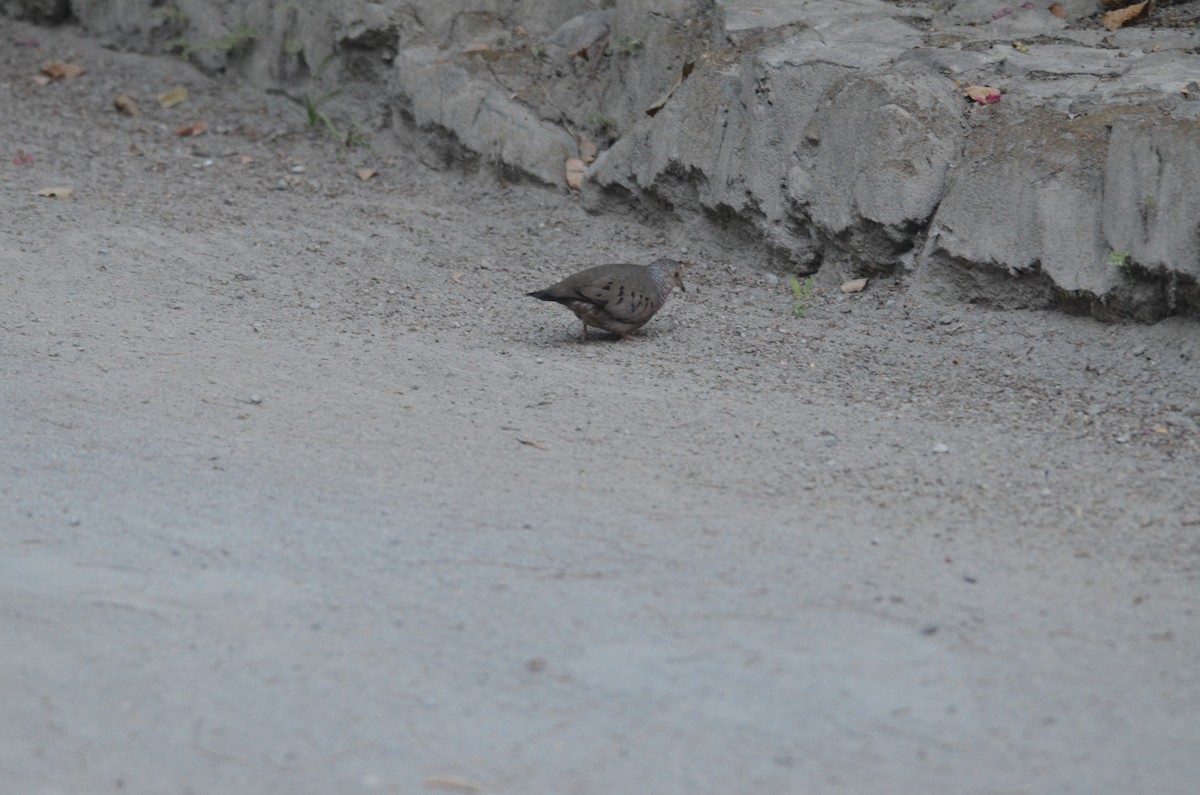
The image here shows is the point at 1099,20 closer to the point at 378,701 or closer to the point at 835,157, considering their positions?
the point at 835,157

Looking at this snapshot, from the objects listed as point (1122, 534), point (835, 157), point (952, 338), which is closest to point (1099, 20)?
point (835, 157)

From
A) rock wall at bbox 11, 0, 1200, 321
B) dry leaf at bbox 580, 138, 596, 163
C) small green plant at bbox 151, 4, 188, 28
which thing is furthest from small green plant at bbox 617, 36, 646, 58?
small green plant at bbox 151, 4, 188, 28

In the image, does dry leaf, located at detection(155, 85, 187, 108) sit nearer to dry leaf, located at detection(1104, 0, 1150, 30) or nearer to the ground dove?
the ground dove

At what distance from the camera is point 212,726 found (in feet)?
11.0

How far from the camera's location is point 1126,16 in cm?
757

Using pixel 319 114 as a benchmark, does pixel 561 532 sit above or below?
below

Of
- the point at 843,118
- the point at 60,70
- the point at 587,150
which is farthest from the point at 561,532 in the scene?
the point at 60,70

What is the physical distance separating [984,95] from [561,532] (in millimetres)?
4082

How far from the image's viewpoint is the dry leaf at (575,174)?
8.67 meters

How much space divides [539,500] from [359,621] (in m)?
1.02

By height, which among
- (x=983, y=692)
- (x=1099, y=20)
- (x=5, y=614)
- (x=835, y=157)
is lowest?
(x=5, y=614)

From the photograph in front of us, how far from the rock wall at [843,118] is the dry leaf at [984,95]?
1.3 inches

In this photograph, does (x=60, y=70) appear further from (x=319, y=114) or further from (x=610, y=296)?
(x=610, y=296)

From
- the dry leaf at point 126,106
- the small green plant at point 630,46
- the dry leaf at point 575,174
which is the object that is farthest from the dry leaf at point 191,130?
the small green plant at point 630,46
